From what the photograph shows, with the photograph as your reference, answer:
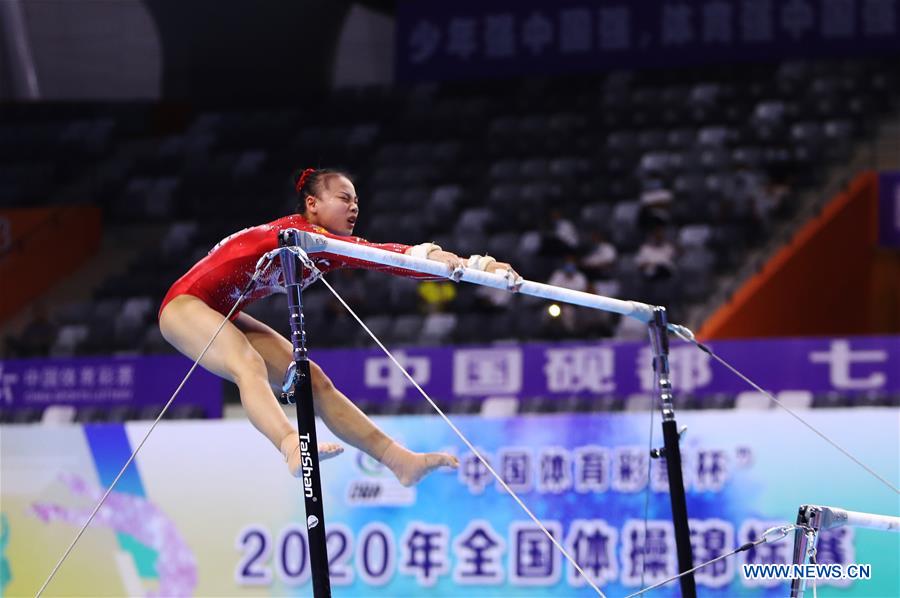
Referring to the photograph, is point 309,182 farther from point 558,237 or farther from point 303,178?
point 558,237

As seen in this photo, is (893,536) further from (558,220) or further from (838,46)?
(838,46)

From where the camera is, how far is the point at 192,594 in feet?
21.5

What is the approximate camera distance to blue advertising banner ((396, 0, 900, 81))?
12578 mm

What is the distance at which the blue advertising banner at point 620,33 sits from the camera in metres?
12.6

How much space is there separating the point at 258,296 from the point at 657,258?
5993mm

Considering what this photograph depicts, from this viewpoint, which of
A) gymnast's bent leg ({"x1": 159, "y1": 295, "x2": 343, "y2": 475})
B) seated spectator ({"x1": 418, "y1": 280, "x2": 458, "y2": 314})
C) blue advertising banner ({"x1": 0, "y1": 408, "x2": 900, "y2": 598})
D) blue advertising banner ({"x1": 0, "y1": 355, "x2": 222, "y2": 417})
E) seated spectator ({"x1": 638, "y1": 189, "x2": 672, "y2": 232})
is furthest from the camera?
seated spectator ({"x1": 638, "y1": 189, "x2": 672, "y2": 232})

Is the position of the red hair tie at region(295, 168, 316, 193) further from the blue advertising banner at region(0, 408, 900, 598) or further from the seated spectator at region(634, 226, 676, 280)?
the seated spectator at region(634, 226, 676, 280)

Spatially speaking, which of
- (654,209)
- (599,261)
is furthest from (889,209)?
(599,261)

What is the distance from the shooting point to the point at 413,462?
4.19 m

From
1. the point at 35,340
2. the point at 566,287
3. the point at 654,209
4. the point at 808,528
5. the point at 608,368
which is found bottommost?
the point at 808,528

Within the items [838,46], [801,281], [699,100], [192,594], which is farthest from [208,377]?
[838,46]

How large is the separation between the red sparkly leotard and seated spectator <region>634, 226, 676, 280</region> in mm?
5915

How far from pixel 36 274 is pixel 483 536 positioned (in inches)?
335
